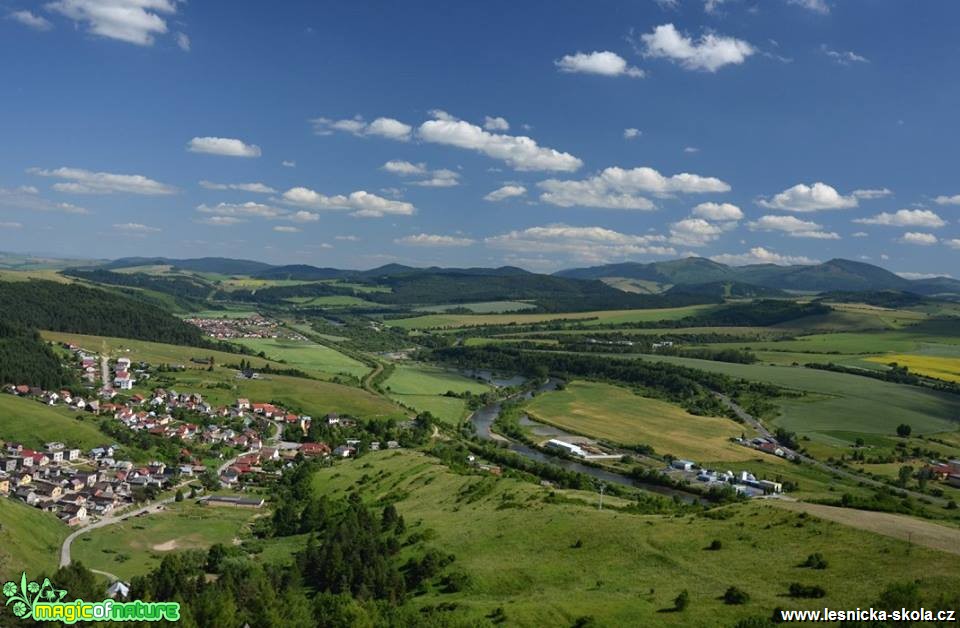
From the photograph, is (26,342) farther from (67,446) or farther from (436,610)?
(436,610)

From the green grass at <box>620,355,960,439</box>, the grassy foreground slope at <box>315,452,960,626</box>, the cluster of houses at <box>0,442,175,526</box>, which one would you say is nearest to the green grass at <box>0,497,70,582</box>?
the cluster of houses at <box>0,442,175,526</box>

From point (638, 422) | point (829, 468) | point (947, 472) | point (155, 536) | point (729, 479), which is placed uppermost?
point (947, 472)

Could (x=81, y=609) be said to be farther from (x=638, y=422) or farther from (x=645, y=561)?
(x=638, y=422)

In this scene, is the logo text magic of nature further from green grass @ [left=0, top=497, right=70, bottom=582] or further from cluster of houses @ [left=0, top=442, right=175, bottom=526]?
cluster of houses @ [left=0, top=442, right=175, bottom=526]

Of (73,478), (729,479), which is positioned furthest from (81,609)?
(729,479)

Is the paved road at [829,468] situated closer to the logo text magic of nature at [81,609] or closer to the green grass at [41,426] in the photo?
the logo text magic of nature at [81,609]

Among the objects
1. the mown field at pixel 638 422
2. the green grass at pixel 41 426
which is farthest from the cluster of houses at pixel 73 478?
the mown field at pixel 638 422

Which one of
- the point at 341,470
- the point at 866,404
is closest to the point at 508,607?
the point at 341,470
